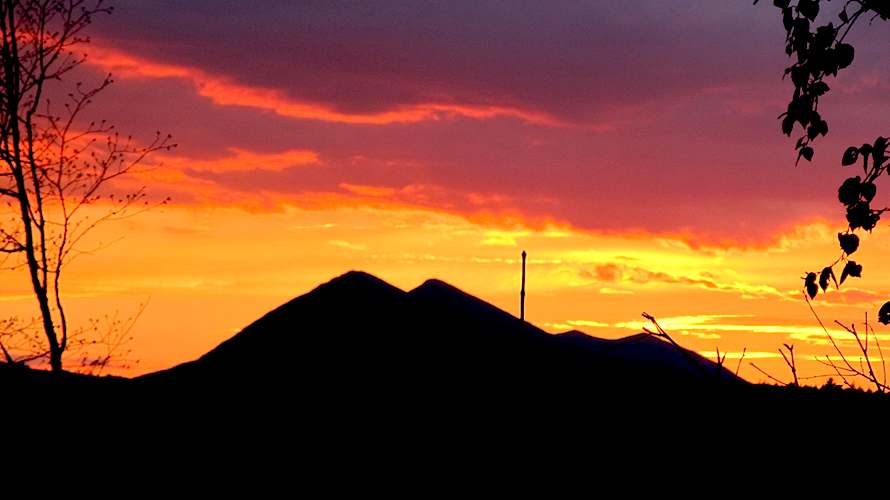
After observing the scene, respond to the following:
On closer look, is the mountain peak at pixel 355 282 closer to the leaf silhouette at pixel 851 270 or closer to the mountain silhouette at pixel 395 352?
the mountain silhouette at pixel 395 352

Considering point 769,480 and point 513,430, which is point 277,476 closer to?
point 513,430

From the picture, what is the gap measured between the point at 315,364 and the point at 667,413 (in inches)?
93.8

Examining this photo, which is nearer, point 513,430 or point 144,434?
point 513,430

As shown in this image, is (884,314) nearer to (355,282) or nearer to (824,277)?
(824,277)

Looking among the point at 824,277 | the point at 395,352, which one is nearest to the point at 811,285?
the point at 824,277

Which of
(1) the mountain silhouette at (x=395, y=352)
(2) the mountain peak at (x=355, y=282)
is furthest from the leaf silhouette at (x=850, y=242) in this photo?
(2) the mountain peak at (x=355, y=282)

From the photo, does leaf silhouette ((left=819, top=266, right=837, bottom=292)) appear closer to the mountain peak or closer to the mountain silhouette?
the mountain silhouette

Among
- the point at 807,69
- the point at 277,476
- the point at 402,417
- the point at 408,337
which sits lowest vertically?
the point at 277,476

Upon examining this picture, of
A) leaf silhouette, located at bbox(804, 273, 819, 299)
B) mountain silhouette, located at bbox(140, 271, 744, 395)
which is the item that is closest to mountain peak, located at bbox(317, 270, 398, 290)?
mountain silhouette, located at bbox(140, 271, 744, 395)

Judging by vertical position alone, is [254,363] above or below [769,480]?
above

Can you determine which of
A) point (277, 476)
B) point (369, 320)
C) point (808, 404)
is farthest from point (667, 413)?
point (277, 476)

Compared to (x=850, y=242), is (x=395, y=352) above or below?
below

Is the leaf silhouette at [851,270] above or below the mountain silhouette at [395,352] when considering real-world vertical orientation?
above

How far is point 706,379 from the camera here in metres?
5.11
